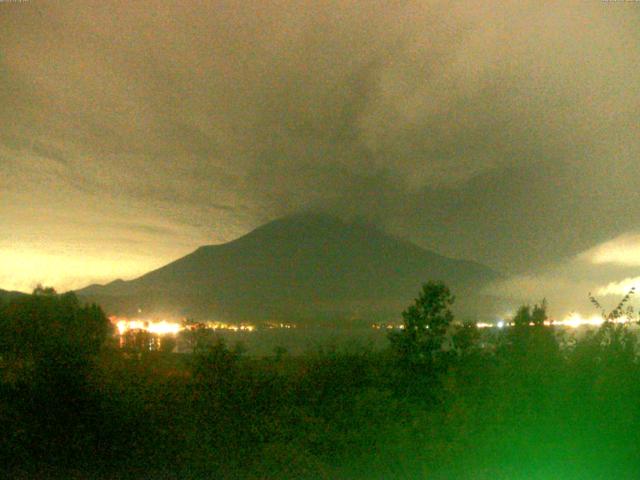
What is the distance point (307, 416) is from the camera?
1029 centimetres

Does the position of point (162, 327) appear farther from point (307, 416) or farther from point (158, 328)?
point (307, 416)

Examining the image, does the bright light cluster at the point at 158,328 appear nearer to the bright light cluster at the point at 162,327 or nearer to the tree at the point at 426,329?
the bright light cluster at the point at 162,327

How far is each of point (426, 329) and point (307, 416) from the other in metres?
4.60

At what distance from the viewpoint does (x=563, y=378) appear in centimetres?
1032

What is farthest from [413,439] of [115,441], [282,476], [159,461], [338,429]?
[115,441]

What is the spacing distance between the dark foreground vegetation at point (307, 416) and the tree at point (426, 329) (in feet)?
6.20

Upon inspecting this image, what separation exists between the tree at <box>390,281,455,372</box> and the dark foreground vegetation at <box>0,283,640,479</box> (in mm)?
1890

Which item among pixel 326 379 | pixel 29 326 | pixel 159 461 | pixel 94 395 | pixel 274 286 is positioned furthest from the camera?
pixel 274 286

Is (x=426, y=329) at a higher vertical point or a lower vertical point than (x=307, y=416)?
higher

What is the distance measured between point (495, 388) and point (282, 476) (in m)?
3.51

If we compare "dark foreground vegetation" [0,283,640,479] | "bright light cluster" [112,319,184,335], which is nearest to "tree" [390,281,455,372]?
"dark foreground vegetation" [0,283,640,479]

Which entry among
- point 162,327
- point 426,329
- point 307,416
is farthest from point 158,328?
point 307,416

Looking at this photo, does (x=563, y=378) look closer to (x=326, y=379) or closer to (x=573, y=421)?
(x=573, y=421)

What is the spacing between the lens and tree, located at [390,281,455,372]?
538 inches
